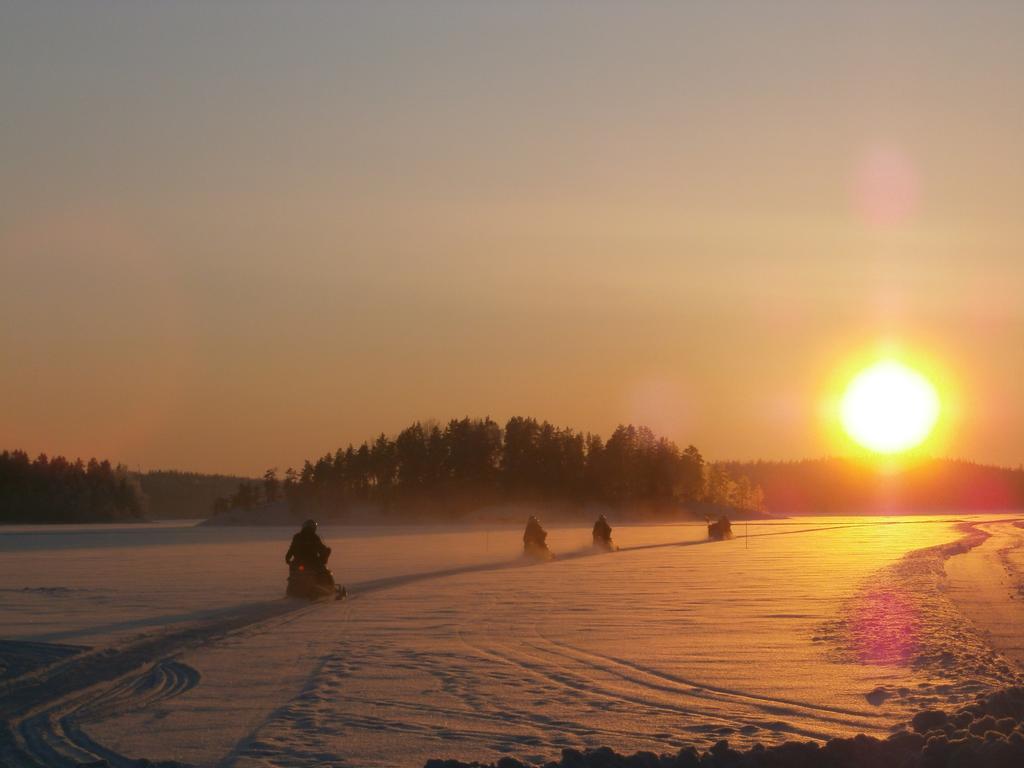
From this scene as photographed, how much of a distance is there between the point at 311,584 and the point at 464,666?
9.14 metres

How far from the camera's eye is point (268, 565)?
3319cm

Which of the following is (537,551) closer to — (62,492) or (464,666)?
(464,666)

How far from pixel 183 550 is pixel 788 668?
113 ft

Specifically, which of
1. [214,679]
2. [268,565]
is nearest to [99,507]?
[268,565]

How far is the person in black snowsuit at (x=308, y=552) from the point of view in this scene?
72.2 feet

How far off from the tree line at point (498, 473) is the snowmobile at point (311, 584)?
97314mm

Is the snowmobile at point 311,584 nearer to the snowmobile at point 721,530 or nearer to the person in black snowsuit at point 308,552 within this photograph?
the person in black snowsuit at point 308,552

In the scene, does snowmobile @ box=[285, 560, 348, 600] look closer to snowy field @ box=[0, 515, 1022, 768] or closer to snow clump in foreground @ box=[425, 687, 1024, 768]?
snowy field @ box=[0, 515, 1022, 768]

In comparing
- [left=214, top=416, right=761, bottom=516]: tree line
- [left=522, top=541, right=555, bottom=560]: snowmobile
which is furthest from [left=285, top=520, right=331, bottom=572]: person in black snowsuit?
[left=214, top=416, right=761, bottom=516]: tree line

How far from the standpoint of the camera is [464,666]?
43.2 ft

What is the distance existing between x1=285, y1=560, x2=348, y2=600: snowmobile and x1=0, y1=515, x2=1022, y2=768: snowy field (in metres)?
0.43

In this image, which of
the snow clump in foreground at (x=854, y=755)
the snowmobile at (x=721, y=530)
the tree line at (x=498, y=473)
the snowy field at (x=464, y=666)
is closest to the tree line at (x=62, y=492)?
the tree line at (x=498, y=473)

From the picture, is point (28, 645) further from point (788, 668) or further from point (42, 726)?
point (788, 668)

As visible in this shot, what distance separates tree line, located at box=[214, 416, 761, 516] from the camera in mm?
120500
